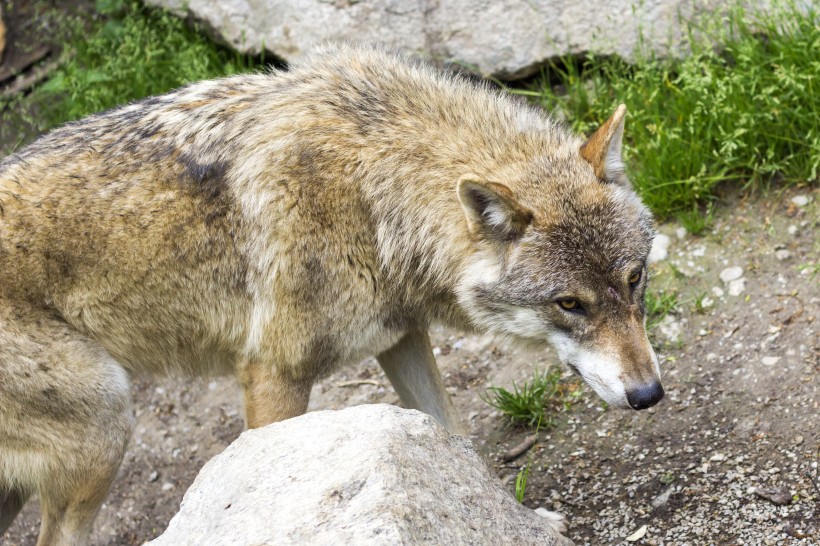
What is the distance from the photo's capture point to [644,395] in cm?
384

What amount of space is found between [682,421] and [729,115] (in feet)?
6.53

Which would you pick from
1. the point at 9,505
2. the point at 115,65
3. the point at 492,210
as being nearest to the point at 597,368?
the point at 492,210

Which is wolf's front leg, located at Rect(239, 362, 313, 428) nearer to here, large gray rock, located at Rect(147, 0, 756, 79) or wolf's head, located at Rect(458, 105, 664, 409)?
wolf's head, located at Rect(458, 105, 664, 409)

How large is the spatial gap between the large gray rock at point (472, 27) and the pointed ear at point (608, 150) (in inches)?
94.5

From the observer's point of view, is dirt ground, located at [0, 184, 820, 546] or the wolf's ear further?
dirt ground, located at [0, 184, 820, 546]

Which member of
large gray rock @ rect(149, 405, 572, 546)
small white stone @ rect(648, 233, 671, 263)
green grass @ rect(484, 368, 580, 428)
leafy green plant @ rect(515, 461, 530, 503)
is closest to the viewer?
large gray rock @ rect(149, 405, 572, 546)

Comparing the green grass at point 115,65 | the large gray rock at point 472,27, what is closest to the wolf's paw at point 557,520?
the large gray rock at point 472,27

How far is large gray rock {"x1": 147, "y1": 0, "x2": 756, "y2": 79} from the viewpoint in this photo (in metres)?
6.36

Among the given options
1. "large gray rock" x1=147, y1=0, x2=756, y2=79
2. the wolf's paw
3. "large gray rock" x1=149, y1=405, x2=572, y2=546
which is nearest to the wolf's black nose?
"large gray rock" x1=149, y1=405, x2=572, y2=546

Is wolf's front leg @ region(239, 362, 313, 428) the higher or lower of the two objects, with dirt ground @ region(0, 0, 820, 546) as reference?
higher

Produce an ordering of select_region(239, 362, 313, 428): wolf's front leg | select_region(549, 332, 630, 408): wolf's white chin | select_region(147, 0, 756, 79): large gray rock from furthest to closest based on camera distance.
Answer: select_region(147, 0, 756, 79): large gray rock, select_region(239, 362, 313, 428): wolf's front leg, select_region(549, 332, 630, 408): wolf's white chin

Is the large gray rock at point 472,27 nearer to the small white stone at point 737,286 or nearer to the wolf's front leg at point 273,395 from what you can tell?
the small white stone at point 737,286

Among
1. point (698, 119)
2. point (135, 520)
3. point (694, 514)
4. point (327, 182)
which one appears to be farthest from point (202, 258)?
point (698, 119)

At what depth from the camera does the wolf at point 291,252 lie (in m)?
3.94
